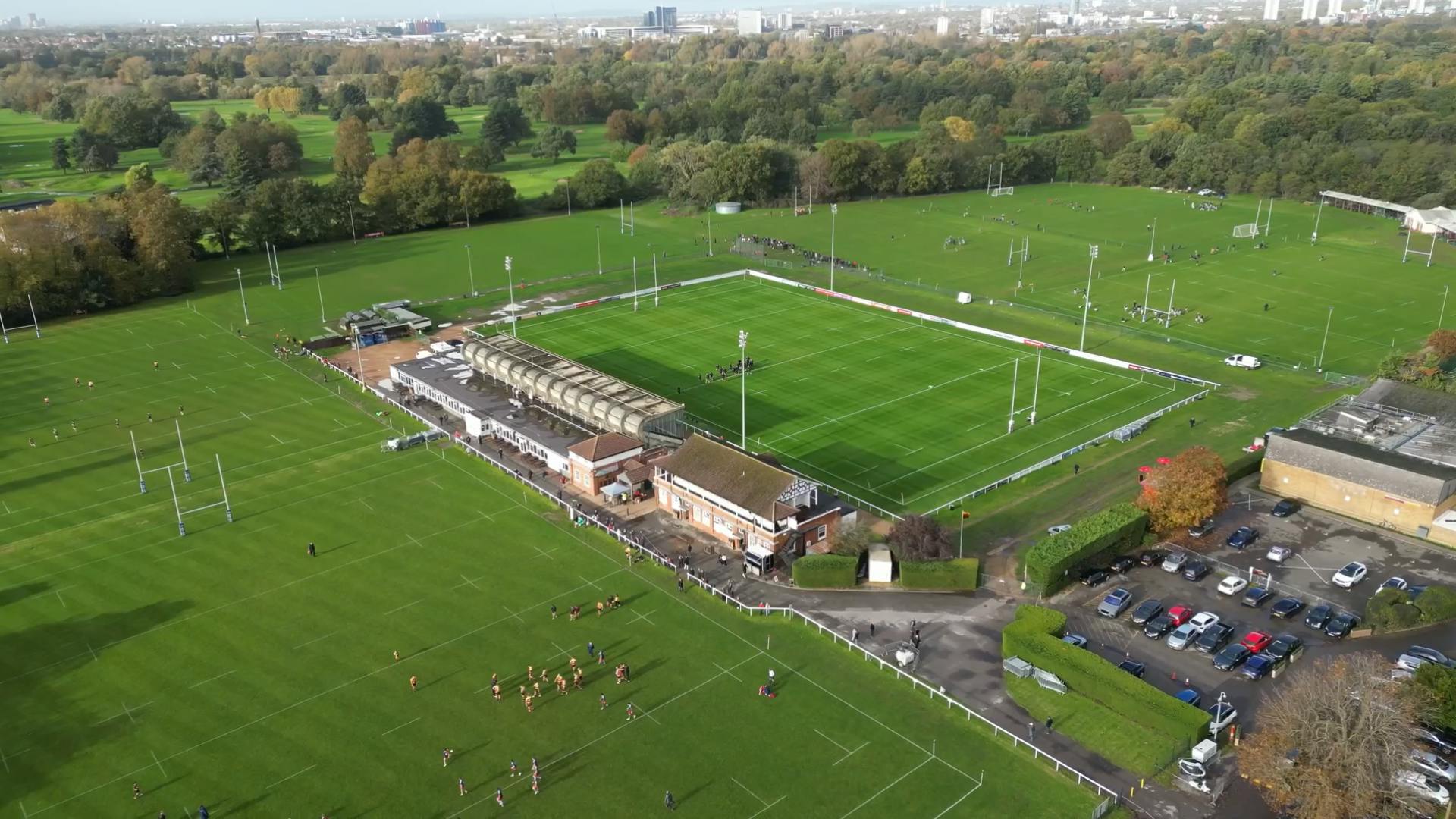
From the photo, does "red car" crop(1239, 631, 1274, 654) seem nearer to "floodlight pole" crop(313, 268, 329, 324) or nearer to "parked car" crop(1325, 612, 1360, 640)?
"parked car" crop(1325, 612, 1360, 640)

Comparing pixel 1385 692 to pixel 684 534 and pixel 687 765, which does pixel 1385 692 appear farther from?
pixel 684 534

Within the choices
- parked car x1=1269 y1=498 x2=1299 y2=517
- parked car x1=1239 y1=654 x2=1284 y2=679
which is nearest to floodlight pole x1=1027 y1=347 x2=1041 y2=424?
parked car x1=1269 y1=498 x2=1299 y2=517

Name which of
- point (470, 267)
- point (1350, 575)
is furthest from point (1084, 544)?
point (470, 267)

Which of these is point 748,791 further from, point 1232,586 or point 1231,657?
point 1232,586

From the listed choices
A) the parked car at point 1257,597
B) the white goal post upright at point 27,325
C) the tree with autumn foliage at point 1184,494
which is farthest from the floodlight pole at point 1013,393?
the white goal post upright at point 27,325

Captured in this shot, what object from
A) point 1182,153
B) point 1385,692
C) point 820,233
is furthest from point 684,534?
point 1182,153

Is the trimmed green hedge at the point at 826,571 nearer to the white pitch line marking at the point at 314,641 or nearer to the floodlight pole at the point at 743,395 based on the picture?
the floodlight pole at the point at 743,395
